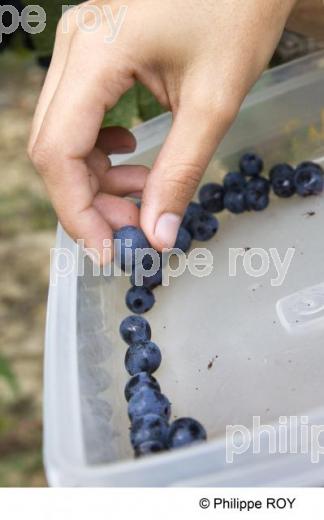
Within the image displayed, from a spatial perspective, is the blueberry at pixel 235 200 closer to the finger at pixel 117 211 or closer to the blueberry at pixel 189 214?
the blueberry at pixel 189 214

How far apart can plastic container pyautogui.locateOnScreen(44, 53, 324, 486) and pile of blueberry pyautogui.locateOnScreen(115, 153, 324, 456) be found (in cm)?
3

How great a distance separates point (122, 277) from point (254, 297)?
0.76 feet

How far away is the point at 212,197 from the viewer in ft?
4.48

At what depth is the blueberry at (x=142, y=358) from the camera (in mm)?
1081

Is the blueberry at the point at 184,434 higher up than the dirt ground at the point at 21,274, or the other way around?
the dirt ground at the point at 21,274

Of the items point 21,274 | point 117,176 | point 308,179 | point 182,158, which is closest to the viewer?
point 182,158

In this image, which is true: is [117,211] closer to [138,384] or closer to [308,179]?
[138,384]

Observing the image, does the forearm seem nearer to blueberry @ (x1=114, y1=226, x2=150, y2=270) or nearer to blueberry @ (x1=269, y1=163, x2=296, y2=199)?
blueberry @ (x1=269, y1=163, x2=296, y2=199)

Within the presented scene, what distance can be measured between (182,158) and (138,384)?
341mm

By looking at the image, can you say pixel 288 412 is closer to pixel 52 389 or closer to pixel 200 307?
pixel 200 307

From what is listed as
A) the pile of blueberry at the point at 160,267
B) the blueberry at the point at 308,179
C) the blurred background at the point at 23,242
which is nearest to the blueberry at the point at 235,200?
the pile of blueberry at the point at 160,267

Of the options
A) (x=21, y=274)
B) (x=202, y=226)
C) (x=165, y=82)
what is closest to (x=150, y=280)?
(x=202, y=226)
